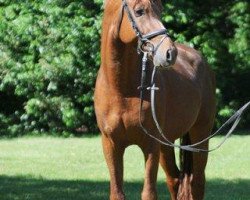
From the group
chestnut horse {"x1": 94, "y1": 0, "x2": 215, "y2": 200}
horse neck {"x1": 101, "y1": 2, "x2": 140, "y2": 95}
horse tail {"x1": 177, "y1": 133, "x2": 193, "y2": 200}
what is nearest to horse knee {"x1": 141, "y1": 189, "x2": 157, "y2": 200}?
chestnut horse {"x1": 94, "y1": 0, "x2": 215, "y2": 200}

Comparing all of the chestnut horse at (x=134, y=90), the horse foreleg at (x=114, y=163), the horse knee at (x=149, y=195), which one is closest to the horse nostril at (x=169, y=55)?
the chestnut horse at (x=134, y=90)

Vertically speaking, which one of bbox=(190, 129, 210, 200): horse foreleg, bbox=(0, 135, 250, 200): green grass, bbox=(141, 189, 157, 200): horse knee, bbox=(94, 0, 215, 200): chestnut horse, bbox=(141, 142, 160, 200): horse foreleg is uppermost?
bbox=(94, 0, 215, 200): chestnut horse

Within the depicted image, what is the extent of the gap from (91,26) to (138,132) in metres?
9.75

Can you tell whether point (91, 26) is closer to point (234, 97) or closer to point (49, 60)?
point (49, 60)

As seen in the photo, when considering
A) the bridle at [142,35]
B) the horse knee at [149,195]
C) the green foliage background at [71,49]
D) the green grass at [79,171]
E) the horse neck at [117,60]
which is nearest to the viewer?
the bridle at [142,35]

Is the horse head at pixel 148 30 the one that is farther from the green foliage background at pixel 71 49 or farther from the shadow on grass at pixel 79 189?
the green foliage background at pixel 71 49

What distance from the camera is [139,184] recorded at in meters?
9.39

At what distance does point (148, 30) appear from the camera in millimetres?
4961

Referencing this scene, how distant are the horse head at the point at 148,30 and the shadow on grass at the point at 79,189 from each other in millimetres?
3376

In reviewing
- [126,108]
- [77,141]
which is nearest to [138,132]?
[126,108]

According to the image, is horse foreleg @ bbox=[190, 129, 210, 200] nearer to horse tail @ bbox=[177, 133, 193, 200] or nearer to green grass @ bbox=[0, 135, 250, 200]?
horse tail @ bbox=[177, 133, 193, 200]

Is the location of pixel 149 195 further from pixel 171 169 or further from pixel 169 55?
pixel 171 169

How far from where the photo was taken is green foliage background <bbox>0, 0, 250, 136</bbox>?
15.0 meters

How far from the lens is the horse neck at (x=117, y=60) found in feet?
17.4
